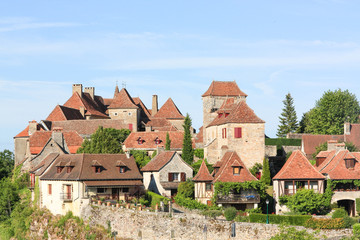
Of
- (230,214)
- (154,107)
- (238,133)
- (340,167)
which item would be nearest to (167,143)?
(238,133)

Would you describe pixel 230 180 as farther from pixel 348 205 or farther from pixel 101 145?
pixel 101 145

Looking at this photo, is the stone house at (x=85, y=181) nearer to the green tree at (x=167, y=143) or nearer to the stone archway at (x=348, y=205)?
the green tree at (x=167, y=143)

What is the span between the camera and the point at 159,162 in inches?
2462

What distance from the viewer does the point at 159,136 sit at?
251ft

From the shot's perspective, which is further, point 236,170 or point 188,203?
point 236,170

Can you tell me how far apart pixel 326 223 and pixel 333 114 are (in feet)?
144

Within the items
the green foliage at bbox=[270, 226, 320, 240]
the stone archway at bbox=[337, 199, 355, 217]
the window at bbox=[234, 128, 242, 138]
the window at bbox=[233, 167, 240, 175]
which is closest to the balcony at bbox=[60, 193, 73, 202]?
the window at bbox=[233, 167, 240, 175]

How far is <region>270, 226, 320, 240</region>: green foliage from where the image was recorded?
41.4 meters

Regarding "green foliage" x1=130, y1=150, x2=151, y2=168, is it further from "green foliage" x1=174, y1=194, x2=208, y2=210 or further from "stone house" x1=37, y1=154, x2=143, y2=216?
"green foliage" x1=174, y1=194, x2=208, y2=210

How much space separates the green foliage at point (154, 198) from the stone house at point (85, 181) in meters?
1.00

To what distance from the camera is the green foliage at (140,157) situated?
225ft

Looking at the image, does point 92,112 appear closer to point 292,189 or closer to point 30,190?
point 30,190

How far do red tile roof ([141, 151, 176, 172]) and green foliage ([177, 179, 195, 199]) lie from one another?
3500mm

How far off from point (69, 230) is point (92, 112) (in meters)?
40.6
